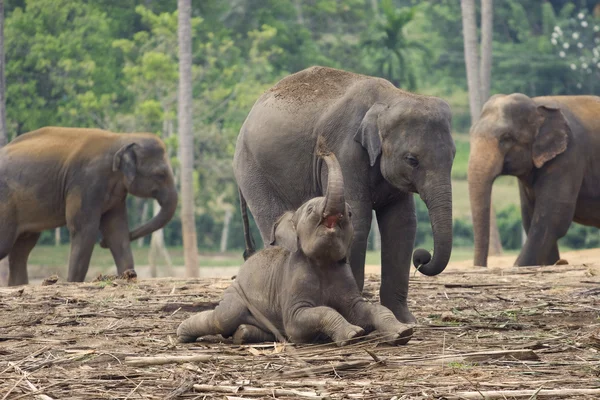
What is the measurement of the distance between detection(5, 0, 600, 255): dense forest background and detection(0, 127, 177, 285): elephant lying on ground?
1300 cm

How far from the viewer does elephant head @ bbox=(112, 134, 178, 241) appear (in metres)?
14.8

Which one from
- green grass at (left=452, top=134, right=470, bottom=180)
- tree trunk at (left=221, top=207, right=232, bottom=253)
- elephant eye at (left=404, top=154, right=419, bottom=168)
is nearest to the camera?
elephant eye at (left=404, top=154, right=419, bottom=168)

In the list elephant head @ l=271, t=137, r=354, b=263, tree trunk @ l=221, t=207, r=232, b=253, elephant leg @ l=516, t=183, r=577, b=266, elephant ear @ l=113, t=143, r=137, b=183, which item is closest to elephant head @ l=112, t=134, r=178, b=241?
elephant ear @ l=113, t=143, r=137, b=183

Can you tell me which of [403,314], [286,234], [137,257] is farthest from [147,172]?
[137,257]

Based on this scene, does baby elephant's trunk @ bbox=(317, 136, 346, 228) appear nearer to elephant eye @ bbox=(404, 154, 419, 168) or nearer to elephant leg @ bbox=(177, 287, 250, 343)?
elephant leg @ bbox=(177, 287, 250, 343)

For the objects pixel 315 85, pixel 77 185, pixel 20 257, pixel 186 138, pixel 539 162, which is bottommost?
pixel 20 257

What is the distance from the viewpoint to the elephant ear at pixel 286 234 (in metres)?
6.60

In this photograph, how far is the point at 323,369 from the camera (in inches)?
216

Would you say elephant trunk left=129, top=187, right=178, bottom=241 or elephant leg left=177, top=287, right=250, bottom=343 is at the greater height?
elephant leg left=177, top=287, right=250, bottom=343

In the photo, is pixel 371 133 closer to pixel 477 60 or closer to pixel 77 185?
pixel 77 185

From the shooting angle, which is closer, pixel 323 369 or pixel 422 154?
pixel 323 369

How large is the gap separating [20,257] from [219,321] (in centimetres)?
926

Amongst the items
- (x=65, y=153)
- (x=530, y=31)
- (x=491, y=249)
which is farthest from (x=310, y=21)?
(x=65, y=153)

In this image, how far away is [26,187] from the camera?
14.9m
